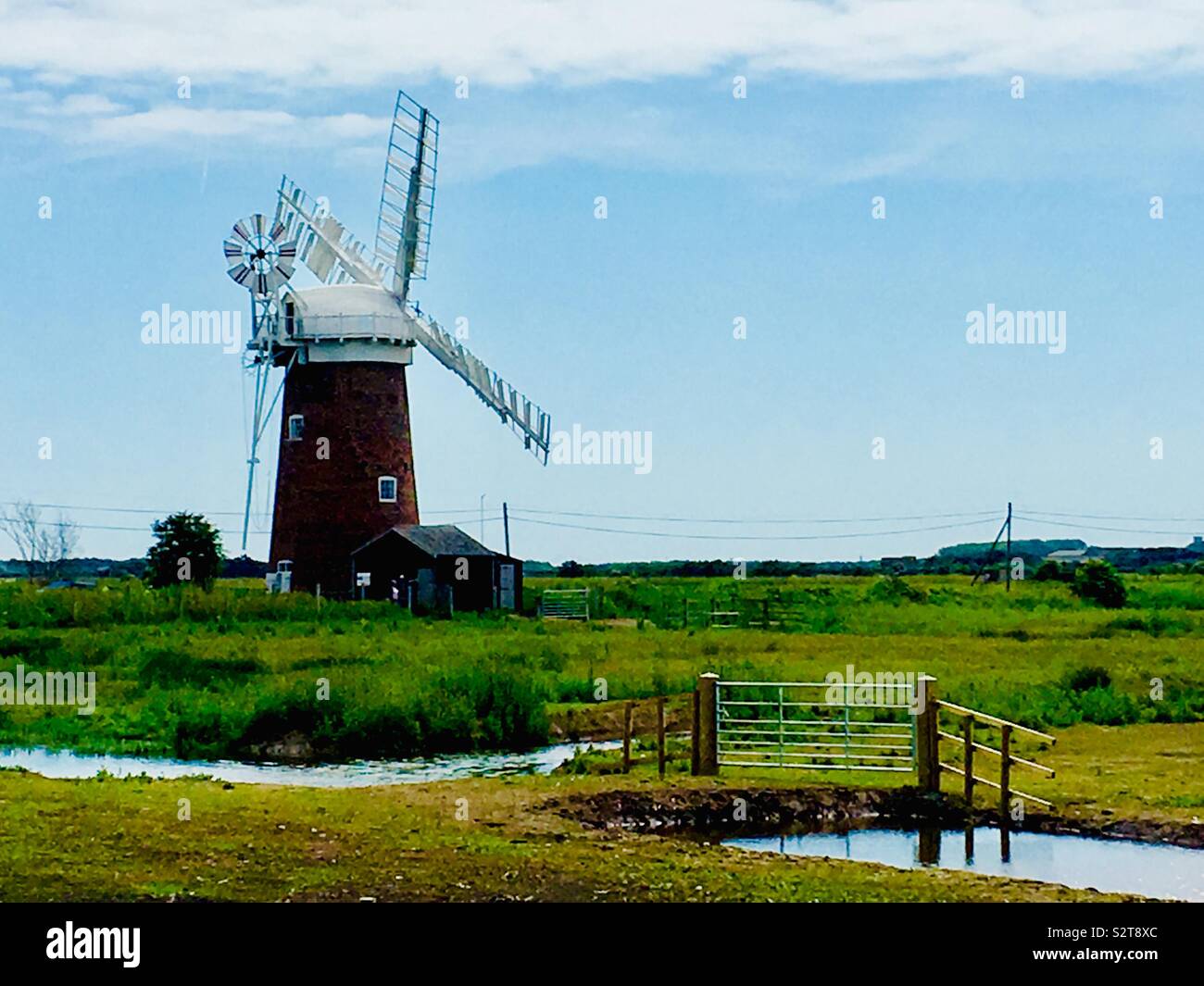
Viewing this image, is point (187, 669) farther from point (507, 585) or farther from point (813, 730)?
point (507, 585)

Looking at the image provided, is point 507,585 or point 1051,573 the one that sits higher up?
point 1051,573

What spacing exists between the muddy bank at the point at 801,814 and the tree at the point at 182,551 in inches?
1755

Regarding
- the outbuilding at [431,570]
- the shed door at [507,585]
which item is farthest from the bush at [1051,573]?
the outbuilding at [431,570]

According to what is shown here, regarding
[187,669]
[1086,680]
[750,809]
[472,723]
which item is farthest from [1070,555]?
[750,809]

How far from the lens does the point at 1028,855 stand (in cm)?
2092

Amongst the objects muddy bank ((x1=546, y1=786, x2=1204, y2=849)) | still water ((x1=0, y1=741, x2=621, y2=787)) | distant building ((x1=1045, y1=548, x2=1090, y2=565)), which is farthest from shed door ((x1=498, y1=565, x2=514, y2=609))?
distant building ((x1=1045, y1=548, x2=1090, y2=565))

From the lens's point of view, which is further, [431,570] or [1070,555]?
[1070,555]

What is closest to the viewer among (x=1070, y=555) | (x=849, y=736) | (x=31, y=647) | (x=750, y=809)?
(x=750, y=809)

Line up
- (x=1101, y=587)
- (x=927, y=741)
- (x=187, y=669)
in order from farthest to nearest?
(x=1101, y=587)
(x=187, y=669)
(x=927, y=741)

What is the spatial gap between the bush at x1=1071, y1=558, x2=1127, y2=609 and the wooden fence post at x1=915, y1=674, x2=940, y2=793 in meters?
43.7

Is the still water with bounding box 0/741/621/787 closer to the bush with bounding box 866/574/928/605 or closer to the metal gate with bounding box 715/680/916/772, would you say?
the metal gate with bounding box 715/680/916/772

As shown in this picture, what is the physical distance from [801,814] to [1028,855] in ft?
9.80

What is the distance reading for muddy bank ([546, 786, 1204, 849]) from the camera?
21.9m
